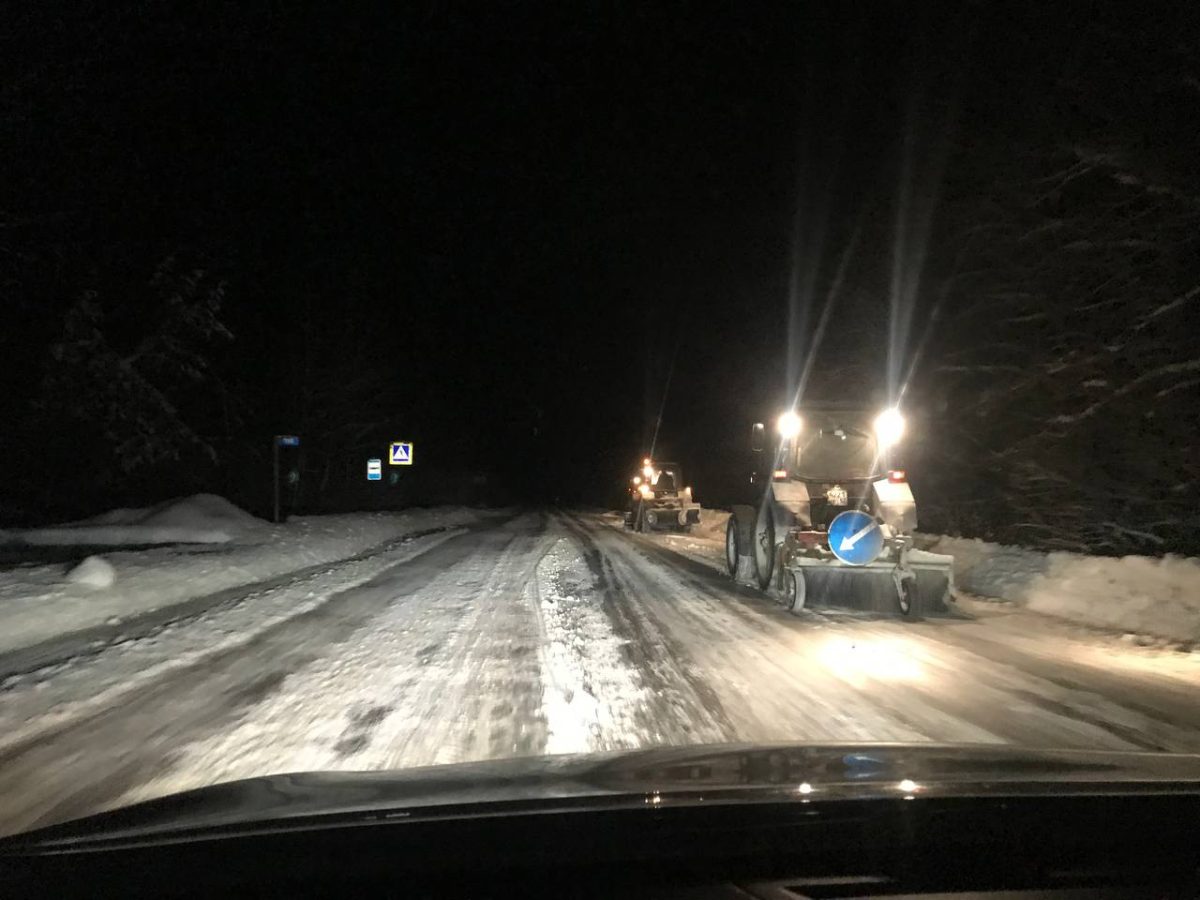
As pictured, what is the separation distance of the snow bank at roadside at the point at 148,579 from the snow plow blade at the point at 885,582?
28.9 feet

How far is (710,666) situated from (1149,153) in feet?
36.1

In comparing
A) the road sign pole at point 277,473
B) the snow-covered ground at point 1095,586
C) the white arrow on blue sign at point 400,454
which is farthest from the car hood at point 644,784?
the white arrow on blue sign at point 400,454

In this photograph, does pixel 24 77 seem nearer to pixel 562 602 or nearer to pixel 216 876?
pixel 562 602

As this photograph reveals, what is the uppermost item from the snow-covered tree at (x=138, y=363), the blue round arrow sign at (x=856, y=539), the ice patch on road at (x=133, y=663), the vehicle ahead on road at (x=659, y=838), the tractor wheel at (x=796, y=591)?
the snow-covered tree at (x=138, y=363)

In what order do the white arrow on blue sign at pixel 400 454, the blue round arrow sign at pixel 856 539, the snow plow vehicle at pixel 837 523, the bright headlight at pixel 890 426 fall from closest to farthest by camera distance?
the blue round arrow sign at pixel 856 539 → the snow plow vehicle at pixel 837 523 → the bright headlight at pixel 890 426 → the white arrow on blue sign at pixel 400 454

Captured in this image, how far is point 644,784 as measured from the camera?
3521mm

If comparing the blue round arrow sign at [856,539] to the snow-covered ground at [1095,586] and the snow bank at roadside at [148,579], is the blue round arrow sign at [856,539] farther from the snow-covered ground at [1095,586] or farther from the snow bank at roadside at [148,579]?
the snow bank at roadside at [148,579]

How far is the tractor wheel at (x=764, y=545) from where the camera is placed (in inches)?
538

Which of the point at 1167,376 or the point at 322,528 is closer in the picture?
the point at 1167,376

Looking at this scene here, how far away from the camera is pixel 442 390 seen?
73.5 metres

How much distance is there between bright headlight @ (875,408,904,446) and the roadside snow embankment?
9.57 feet

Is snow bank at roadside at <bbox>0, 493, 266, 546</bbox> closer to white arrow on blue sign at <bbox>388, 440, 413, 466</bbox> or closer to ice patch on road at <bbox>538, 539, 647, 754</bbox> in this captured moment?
ice patch on road at <bbox>538, 539, 647, 754</bbox>

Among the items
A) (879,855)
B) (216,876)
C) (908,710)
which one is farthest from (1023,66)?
(216,876)

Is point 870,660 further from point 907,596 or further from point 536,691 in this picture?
point 536,691
